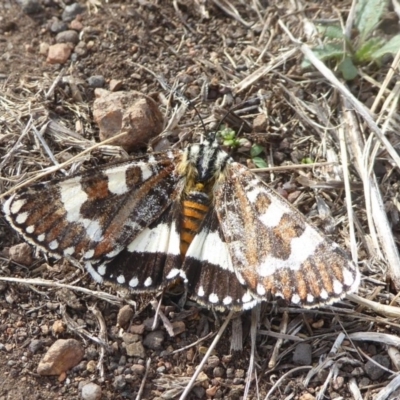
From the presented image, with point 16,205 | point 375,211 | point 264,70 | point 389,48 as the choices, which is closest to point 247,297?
point 375,211

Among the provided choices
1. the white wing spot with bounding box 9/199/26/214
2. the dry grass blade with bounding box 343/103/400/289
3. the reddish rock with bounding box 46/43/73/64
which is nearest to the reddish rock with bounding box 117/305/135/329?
the white wing spot with bounding box 9/199/26/214

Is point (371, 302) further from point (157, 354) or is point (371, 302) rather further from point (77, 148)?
point (77, 148)

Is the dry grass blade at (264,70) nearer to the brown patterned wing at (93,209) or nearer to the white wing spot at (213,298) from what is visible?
the brown patterned wing at (93,209)

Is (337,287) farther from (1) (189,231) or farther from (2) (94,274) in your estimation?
(2) (94,274)

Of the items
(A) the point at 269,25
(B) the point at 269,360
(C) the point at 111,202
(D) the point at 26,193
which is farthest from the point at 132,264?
(A) the point at 269,25

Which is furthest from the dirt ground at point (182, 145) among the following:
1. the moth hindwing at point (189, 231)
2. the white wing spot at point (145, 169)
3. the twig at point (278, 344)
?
the white wing spot at point (145, 169)

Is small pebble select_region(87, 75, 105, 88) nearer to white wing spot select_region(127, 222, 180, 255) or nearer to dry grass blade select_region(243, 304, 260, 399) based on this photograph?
white wing spot select_region(127, 222, 180, 255)
